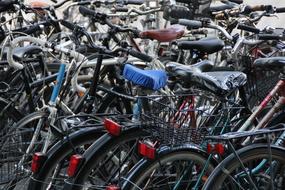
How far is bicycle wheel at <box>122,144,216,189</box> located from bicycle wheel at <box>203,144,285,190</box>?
211mm

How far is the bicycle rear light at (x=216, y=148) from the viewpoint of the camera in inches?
113

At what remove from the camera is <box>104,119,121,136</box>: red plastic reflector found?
302 cm

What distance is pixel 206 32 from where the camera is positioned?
5875mm

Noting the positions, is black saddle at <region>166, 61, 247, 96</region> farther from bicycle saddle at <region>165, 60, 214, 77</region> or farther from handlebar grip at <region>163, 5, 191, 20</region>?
handlebar grip at <region>163, 5, 191, 20</region>

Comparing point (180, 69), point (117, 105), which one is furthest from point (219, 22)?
point (180, 69)

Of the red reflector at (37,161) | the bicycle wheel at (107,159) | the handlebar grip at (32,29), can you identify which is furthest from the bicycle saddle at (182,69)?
the handlebar grip at (32,29)

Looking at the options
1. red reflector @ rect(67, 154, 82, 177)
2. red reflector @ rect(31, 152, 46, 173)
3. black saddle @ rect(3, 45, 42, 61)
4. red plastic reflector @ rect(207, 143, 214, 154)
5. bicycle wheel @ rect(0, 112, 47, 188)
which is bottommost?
bicycle wheel @ rect(0, 112, 47, 188)

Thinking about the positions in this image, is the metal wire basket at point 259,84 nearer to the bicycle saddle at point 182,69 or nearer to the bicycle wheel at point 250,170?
the bicycle saddle at point 182,69

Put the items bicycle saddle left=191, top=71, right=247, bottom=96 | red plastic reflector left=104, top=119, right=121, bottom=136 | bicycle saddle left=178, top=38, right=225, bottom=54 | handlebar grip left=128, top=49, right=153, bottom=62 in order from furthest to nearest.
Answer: handlebar grip left=128, top=49, right=153, bottom=62
bicycle saddle left=178, top=38, right=225, bottom=54
bicycle saddle left=191, top=71, right=247, bottom=96
red plastic reflector left=104, top=119, right=121, bottom=136

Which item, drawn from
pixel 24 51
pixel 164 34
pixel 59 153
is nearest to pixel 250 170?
pixel 59 153

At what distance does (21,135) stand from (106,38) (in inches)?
50.8

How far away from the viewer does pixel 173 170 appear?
3162mm

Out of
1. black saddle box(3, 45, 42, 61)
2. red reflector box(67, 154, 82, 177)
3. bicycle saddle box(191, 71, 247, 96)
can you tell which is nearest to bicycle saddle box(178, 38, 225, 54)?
bicycle saddle box(191, 71, 247, 96)

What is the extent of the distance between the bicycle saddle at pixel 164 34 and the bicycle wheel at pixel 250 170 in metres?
1.64
